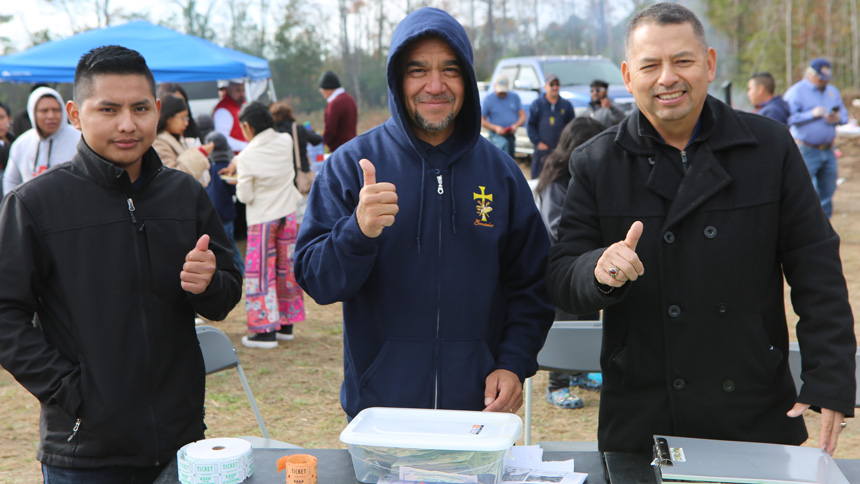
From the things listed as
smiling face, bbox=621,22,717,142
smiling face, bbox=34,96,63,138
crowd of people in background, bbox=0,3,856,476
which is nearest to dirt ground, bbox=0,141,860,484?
smiling face, bbox=34,96,63,138

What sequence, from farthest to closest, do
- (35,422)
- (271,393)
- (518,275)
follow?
1. (271,393)
2. (35,422)
3. (518,275)

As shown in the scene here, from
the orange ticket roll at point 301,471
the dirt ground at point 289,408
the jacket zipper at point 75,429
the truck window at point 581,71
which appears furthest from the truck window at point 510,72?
the orange ticket roll at point 301,471

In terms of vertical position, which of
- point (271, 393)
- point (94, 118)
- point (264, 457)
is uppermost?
point (94, 118)

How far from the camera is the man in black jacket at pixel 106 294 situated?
203 centimetres

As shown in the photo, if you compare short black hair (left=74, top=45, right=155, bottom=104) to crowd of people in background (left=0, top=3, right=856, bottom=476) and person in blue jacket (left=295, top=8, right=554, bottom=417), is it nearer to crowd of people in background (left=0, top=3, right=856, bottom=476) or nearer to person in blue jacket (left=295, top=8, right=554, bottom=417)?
crowd of people in background (left=0, top=3, right=856, bottom=476)

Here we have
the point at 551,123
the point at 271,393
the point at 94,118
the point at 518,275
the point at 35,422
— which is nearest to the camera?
the point at 94,118

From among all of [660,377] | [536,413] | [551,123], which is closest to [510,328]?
[660,377]

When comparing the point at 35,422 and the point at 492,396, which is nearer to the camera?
the point at 492,396

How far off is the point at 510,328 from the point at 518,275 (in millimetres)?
166

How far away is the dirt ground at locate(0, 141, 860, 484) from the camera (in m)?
4.27

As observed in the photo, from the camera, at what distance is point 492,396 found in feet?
6.97

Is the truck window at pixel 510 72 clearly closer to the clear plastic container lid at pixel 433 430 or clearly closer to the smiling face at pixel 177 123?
the smiling face at pixel 177 123

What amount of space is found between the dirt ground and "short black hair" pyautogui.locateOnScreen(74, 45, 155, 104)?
97.3 inches

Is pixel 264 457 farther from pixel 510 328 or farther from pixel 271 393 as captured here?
pixel 271 393
